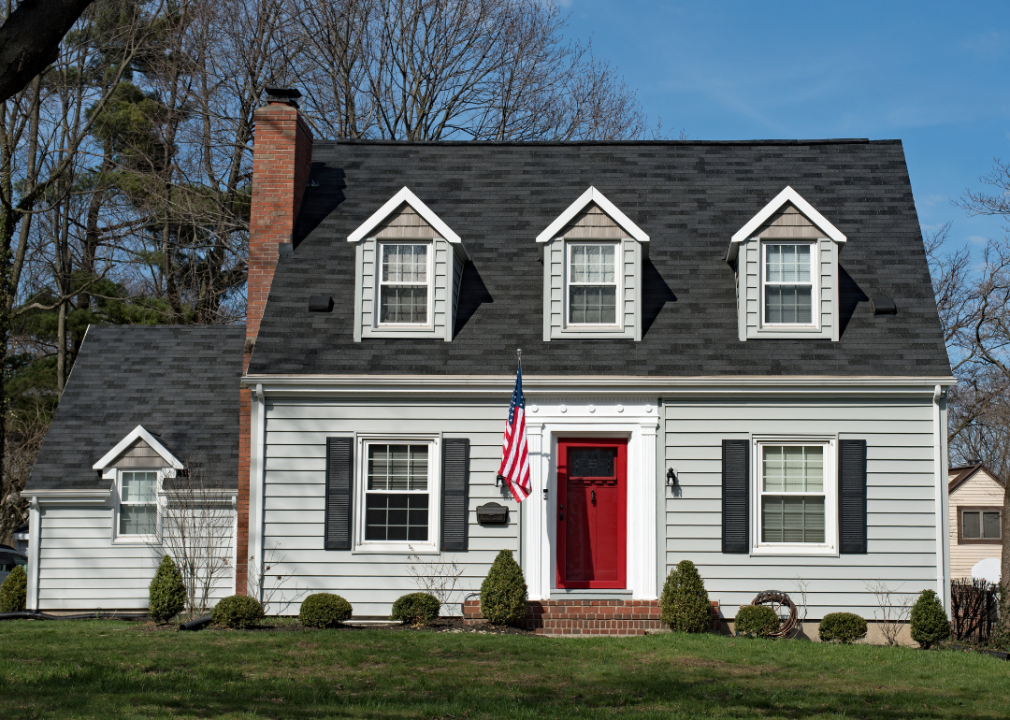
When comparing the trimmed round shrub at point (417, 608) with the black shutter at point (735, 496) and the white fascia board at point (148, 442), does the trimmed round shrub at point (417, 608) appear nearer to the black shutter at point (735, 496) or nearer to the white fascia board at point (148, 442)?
the black shutter at point (735, 496)

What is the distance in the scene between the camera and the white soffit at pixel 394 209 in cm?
1525

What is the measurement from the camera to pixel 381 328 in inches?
603

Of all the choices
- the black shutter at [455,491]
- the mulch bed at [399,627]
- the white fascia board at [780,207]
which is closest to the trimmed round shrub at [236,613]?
the mulch bed at [399,627]

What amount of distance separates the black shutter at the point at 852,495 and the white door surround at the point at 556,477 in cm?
254

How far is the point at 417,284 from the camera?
15.4m

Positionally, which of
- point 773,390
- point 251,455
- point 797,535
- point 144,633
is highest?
point 773,390

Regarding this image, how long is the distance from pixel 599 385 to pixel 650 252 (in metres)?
2.81

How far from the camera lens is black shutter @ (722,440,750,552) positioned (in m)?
14.4

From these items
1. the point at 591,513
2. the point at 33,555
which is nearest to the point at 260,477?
Result: the point at 591,513

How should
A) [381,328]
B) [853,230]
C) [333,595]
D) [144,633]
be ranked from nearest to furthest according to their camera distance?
[144,633] → [333,595] → [381,328] → [853,230]

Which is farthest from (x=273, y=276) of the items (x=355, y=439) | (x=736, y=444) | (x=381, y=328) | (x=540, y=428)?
(x=736, y=444)

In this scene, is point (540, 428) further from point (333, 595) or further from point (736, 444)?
point (333, 595)

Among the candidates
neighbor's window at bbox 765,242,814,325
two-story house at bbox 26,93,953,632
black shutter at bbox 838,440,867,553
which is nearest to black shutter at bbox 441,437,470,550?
two-story house at bbox 26,93,953,632

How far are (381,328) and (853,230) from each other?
756 cm
